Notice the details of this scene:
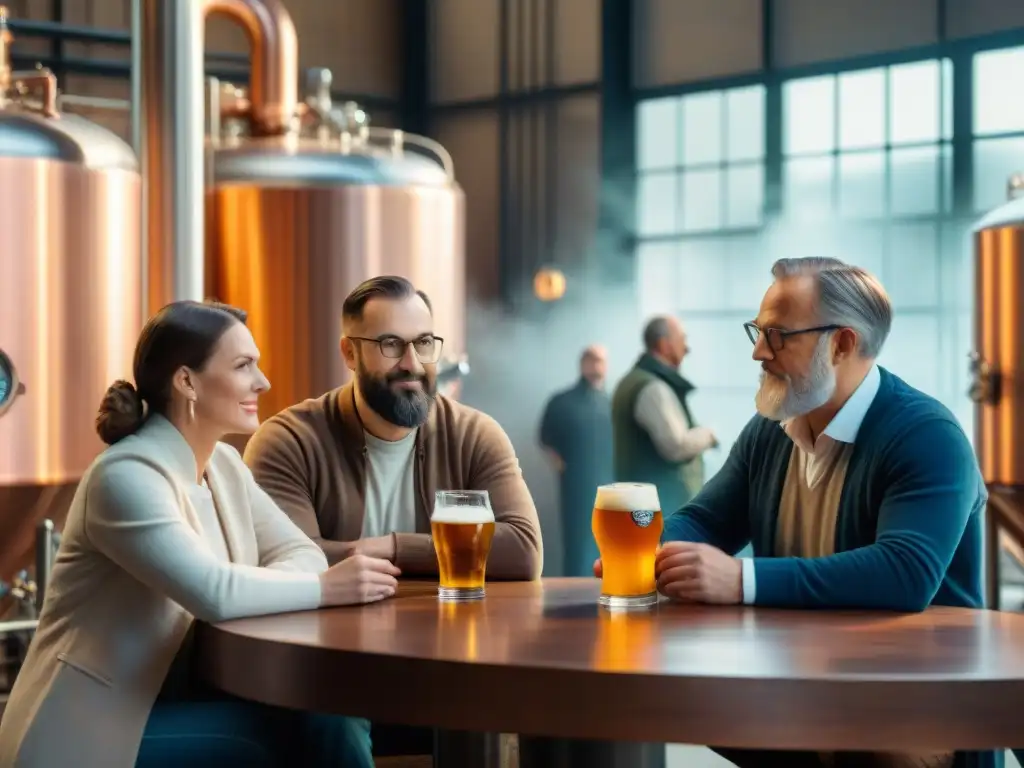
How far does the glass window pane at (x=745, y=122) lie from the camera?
8516mm

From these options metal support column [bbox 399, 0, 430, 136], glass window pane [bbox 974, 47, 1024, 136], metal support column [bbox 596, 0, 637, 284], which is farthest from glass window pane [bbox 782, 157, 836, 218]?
metal support column [bbox 399, 0, 430, 136]

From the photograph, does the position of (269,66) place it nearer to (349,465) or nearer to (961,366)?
(349,465)

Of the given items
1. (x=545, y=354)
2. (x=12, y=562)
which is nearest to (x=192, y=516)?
(x=12, y=562)

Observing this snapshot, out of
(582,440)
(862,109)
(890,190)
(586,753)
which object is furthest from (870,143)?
(586,753)

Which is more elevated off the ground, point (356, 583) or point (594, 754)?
point (356, 583)

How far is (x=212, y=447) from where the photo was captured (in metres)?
2.18

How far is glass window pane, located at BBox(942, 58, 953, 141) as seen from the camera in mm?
7633

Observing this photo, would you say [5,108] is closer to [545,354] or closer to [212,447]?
[212,447]

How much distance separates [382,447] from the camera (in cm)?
260

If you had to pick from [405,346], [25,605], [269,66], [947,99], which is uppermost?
[947,99]

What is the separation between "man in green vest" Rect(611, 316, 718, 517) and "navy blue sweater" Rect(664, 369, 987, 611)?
10.8ft

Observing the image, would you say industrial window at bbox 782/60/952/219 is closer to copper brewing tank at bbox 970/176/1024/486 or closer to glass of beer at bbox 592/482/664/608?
copper brewing tank at bbox 970/176/1024/486

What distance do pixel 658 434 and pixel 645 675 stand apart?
424cm

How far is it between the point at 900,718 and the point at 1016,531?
3685mm
